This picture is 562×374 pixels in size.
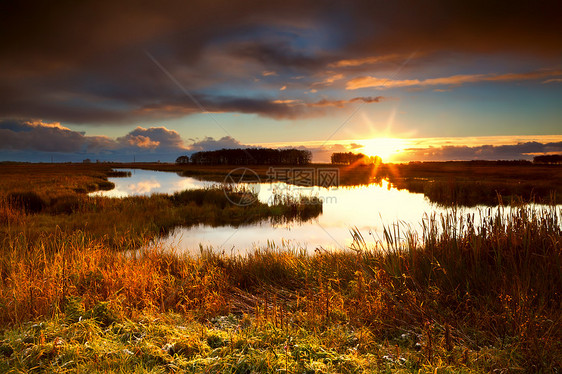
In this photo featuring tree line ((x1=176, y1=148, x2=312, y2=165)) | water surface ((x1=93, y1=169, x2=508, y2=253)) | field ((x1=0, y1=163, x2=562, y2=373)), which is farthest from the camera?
tree line ((x1=176, y1=148, x2=312, y2=165))

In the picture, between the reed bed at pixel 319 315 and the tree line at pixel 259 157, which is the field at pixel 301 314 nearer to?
the reed bed at pixel 319 315

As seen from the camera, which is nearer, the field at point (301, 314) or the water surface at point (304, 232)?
the field at point (301, 314)

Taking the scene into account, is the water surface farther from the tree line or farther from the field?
the tree line

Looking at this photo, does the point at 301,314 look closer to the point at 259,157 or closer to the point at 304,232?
the point at 304,232

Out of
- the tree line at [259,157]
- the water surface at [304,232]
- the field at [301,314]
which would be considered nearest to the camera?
the field at [301,314]

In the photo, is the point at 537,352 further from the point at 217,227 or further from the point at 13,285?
the point at 217,227

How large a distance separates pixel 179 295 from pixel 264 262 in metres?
2.99

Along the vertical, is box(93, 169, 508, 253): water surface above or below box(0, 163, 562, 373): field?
below

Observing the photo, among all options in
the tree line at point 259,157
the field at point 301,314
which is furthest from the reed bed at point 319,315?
the tree line at point 259,157

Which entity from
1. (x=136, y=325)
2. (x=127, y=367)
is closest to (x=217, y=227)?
(x=136, y=325)

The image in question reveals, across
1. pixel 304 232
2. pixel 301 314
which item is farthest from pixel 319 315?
pixel 304 232

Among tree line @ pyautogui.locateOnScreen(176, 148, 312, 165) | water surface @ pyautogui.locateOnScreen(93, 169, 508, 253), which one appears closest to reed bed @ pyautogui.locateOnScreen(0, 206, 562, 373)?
water surface @ pyautogui.locateOnScreen(93, 169, 508, 253)

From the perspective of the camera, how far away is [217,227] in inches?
762

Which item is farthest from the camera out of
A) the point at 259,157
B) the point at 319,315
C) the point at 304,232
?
the point at 259,157
